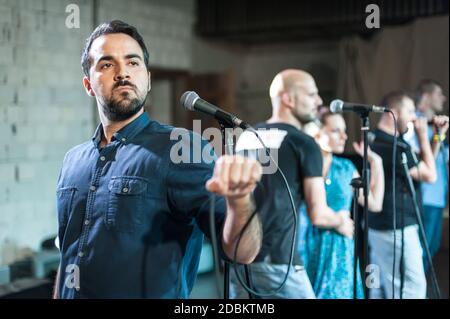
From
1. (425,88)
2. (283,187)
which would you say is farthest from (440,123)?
(283,187)

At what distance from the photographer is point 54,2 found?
332cm

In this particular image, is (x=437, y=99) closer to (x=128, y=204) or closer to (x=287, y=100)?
(x=287, y=100)

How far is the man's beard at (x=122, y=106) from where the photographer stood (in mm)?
1335

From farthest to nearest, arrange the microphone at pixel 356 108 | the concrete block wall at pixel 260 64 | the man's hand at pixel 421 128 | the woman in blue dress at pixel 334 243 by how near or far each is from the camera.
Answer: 1. the concrete block wall at pixel 260 64
2. the man's hand at pixel 421 128
3. the woman in blue dress at pixel 334 243
4. the microphone at pixel 356 108

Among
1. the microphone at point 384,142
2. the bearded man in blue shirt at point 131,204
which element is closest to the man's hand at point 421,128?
the microphone at point 384,142

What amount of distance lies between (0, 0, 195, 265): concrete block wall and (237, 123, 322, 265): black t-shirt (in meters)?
1.37

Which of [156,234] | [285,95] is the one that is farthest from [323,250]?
[156,234]

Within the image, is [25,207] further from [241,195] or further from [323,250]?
[241,195]

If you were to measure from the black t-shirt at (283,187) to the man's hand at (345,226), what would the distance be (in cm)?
26

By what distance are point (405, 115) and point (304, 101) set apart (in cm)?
67

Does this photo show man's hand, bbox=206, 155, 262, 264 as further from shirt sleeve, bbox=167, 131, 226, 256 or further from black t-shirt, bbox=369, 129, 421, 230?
black t-shirt, bbox=369, 129, 421, 230

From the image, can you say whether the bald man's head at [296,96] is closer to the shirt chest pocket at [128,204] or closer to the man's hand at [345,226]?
the man's hand at [345,226]

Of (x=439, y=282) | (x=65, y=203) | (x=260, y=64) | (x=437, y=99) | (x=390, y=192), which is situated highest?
(x=260, y=64)

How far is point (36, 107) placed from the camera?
3.47 m
